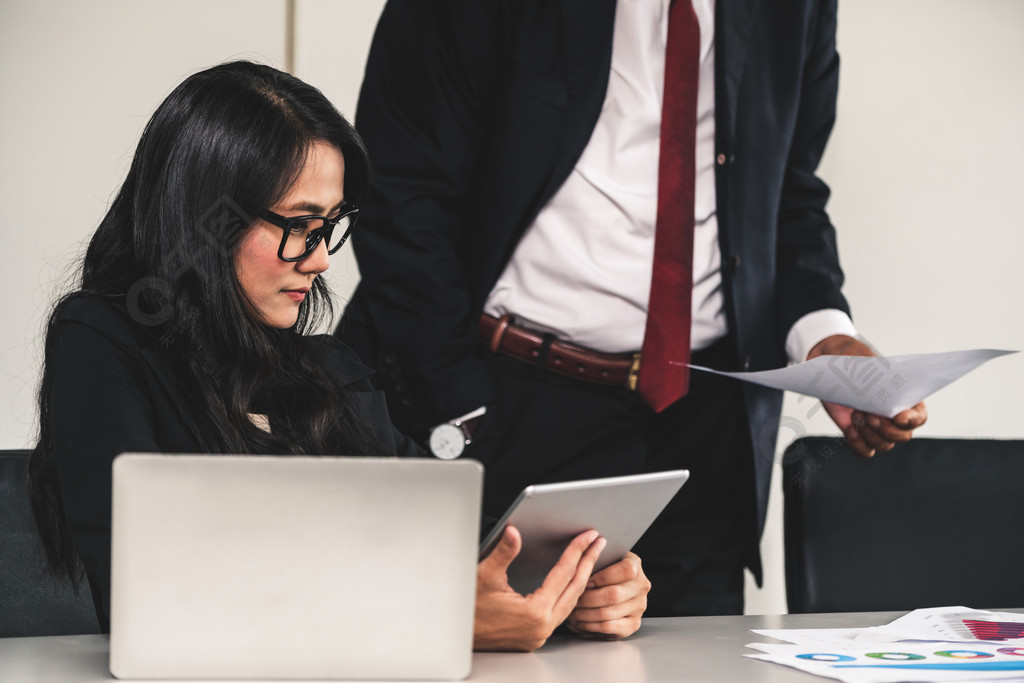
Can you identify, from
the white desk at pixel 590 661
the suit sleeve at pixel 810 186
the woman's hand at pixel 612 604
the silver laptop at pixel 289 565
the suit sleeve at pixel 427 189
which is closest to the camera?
the silver laptop at pixel 289 565

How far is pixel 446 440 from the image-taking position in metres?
1.77

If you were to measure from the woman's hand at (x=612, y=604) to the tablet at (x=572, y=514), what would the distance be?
0.05 metres

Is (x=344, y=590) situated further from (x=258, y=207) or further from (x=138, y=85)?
(x=138, y=85)

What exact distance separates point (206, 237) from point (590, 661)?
697mm

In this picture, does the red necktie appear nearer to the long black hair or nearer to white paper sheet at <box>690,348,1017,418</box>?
white paper sheet at <box>690,348,1017,418</box>

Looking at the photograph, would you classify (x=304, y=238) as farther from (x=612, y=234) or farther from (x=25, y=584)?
(x=612, y=234)

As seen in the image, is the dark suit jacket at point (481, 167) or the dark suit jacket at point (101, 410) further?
the dark suit jacket at point (481, 167)

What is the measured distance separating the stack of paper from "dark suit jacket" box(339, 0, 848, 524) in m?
0.64

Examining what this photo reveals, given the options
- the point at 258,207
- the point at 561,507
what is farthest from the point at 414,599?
the point at 258,207

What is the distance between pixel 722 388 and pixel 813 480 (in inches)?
12.3

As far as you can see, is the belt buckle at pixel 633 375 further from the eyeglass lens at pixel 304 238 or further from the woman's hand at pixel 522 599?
the woman's hand at pixel 522 599

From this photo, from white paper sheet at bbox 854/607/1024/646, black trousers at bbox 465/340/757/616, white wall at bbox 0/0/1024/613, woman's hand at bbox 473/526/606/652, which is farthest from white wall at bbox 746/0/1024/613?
woman's hand at bbox 473/526/606/652

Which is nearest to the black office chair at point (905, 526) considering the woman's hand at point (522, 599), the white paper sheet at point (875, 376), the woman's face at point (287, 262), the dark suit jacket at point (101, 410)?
the white paper sheet at point (875, 376)

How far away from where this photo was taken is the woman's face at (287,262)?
52.5 inches
